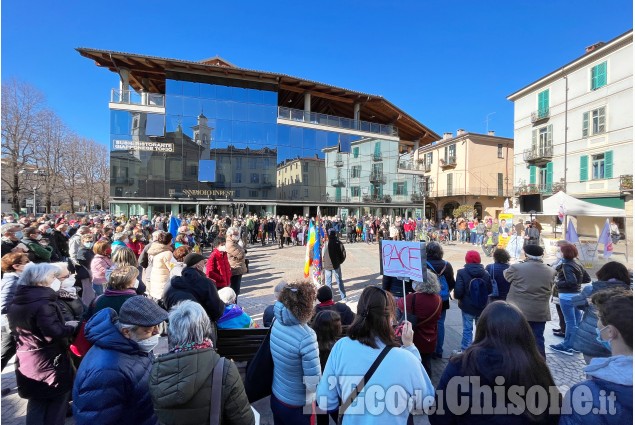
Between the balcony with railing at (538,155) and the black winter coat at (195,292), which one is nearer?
the black winter coat at (195,292)

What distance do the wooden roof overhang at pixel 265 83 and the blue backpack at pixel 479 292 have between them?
26749mm

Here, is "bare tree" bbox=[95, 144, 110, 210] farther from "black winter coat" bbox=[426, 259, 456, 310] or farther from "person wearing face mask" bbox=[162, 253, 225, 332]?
"black winter coat" bbox=[426, 259, 456, 310]

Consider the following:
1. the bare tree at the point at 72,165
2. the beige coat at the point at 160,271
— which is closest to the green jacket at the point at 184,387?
the beige coat at the point at 160,271

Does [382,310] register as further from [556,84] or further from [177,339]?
[556,84]

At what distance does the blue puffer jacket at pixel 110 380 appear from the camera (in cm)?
189

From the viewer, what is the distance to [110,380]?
1913 millimetres

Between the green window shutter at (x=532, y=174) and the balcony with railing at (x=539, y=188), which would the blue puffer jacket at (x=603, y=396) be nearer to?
the balcony with railing at (x=539, y=188)

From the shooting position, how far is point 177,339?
182 cm

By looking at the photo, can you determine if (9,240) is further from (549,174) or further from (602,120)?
(549,174)

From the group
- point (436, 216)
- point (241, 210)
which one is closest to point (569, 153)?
point (436, 216)

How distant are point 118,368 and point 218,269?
3942mm

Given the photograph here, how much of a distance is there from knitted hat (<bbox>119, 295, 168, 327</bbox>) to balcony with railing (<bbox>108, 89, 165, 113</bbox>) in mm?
27000

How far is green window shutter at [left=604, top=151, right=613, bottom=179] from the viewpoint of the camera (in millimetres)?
23156

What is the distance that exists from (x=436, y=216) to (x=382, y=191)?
1726 centimetres
